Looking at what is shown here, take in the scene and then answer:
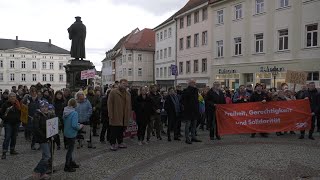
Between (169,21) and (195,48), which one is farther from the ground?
(169,21)

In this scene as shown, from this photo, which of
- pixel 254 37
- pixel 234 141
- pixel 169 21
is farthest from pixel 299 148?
pixel 169 21

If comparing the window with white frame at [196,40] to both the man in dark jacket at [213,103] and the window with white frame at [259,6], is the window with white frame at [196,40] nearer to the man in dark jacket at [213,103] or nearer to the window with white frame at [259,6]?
the window with white frame at [259,6]

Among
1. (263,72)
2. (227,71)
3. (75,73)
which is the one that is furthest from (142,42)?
(75,73)

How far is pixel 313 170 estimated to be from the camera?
7.88 metres

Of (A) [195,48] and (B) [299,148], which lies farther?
(A) [195,48]

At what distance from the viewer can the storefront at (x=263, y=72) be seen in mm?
27281

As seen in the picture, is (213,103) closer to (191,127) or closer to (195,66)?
(191,127)

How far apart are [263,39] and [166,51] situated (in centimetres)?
2504

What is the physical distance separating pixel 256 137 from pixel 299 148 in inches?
95.0

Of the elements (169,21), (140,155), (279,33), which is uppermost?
(169,21)

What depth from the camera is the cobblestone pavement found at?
7.62 m

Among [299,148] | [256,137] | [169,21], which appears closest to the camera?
[299,148]

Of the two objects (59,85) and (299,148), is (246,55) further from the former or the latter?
(59,85)

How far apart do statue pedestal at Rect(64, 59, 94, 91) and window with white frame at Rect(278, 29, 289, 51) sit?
17195 millimetres
